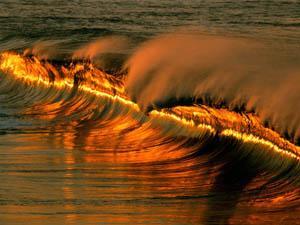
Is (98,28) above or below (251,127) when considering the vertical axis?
below

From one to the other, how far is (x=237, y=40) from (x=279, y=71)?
5.10 meters

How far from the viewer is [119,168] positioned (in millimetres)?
8312

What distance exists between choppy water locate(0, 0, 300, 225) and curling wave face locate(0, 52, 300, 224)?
0.04 feet

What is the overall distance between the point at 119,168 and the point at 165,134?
1989 millimetres

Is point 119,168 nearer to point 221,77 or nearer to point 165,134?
point 165,134

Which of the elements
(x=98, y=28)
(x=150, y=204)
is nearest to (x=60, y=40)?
(x=98, y=28)

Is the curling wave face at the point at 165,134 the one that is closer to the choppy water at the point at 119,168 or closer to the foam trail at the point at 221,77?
the choppy water at the point at 119,168

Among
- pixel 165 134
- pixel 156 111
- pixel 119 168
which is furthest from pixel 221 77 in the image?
pixel 119 168

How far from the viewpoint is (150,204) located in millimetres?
7004

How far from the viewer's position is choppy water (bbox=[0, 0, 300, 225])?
266 inches

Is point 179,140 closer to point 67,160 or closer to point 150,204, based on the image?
point 67,160

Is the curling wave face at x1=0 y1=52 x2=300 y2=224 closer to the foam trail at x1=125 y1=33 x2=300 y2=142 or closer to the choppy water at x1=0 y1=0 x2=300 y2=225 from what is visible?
the choppy water at x1=0 y1=0 x2=300 y2=225

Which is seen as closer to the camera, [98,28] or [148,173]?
[148,173]

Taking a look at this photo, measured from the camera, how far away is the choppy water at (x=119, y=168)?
6750 mm
